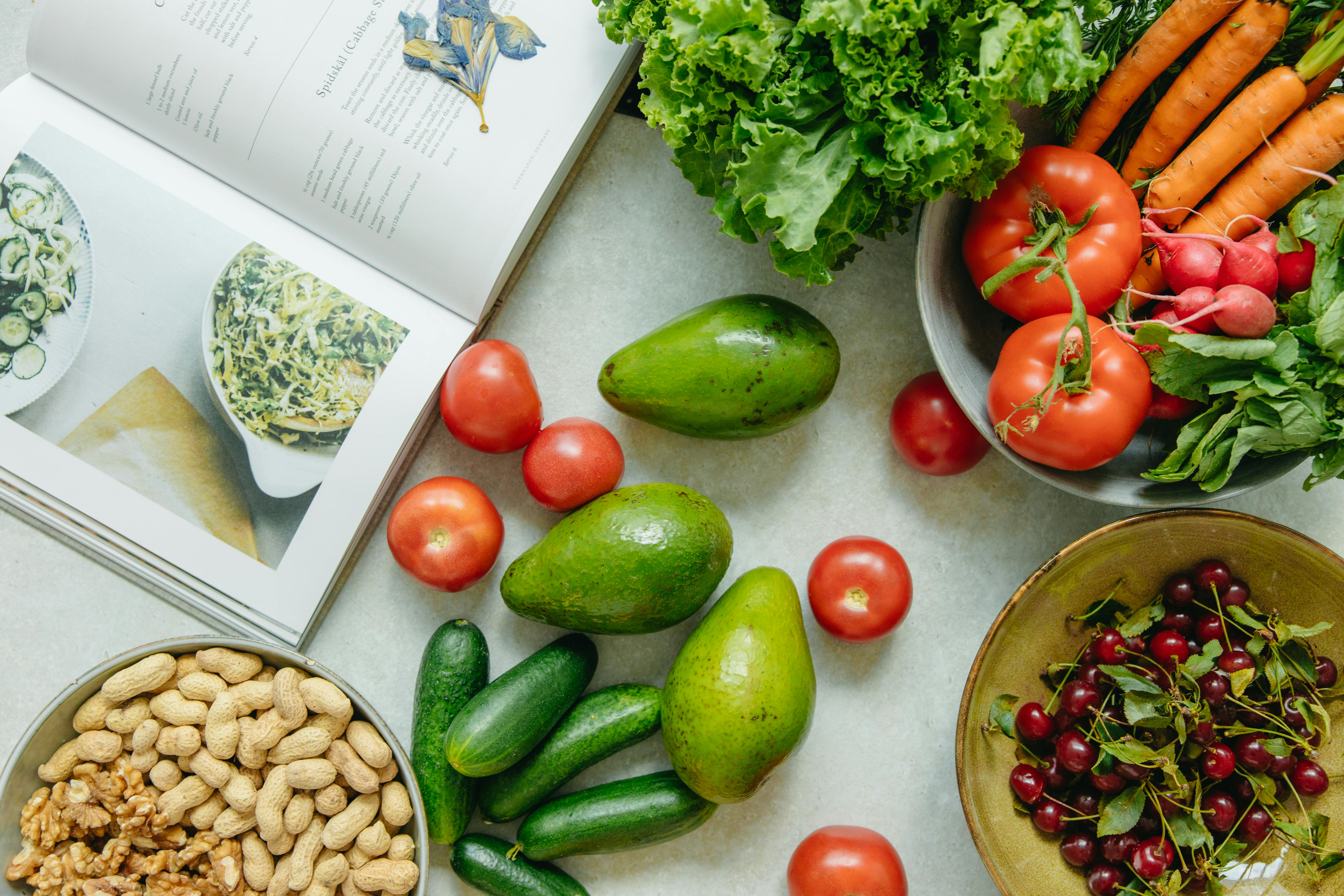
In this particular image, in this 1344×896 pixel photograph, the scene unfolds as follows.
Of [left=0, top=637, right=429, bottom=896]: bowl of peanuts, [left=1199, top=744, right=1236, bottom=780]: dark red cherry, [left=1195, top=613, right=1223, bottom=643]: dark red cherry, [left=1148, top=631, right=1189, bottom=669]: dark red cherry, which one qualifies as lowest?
[left=0, top=637, right=429, bottom=896]: bowl of peanuts

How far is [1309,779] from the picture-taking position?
0.92m

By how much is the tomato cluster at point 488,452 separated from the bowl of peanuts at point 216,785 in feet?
0.56

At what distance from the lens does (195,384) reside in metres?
1.04

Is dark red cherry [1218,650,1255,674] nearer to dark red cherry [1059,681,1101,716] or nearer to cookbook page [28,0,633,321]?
dark red cherry [1059,681,1101,716]

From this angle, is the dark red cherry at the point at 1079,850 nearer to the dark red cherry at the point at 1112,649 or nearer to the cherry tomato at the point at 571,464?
the dark red cherry at the point at 1112,649

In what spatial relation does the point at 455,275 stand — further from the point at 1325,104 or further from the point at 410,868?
the point at 1325,104

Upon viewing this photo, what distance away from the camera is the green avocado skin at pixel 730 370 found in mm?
948

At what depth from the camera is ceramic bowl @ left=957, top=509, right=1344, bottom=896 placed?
928 millimetres

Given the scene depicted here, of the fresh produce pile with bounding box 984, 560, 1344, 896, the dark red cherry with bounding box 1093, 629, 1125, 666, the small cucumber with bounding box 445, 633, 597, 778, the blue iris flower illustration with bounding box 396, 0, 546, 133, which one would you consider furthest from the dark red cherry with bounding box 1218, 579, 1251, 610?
the blue iris flower illustration with bounding box 396, 0, 546, 133

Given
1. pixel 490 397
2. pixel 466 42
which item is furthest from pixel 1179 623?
pixel 466 42

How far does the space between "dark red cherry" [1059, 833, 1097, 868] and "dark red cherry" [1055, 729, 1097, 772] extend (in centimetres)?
8

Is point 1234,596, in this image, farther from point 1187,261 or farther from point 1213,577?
point 1187,261

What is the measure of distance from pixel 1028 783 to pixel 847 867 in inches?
8.9

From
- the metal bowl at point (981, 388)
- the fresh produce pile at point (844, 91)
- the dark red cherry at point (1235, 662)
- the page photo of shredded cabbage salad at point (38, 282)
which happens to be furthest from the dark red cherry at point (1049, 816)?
the page photo of shredded cabbage salad at point (38, 282)
